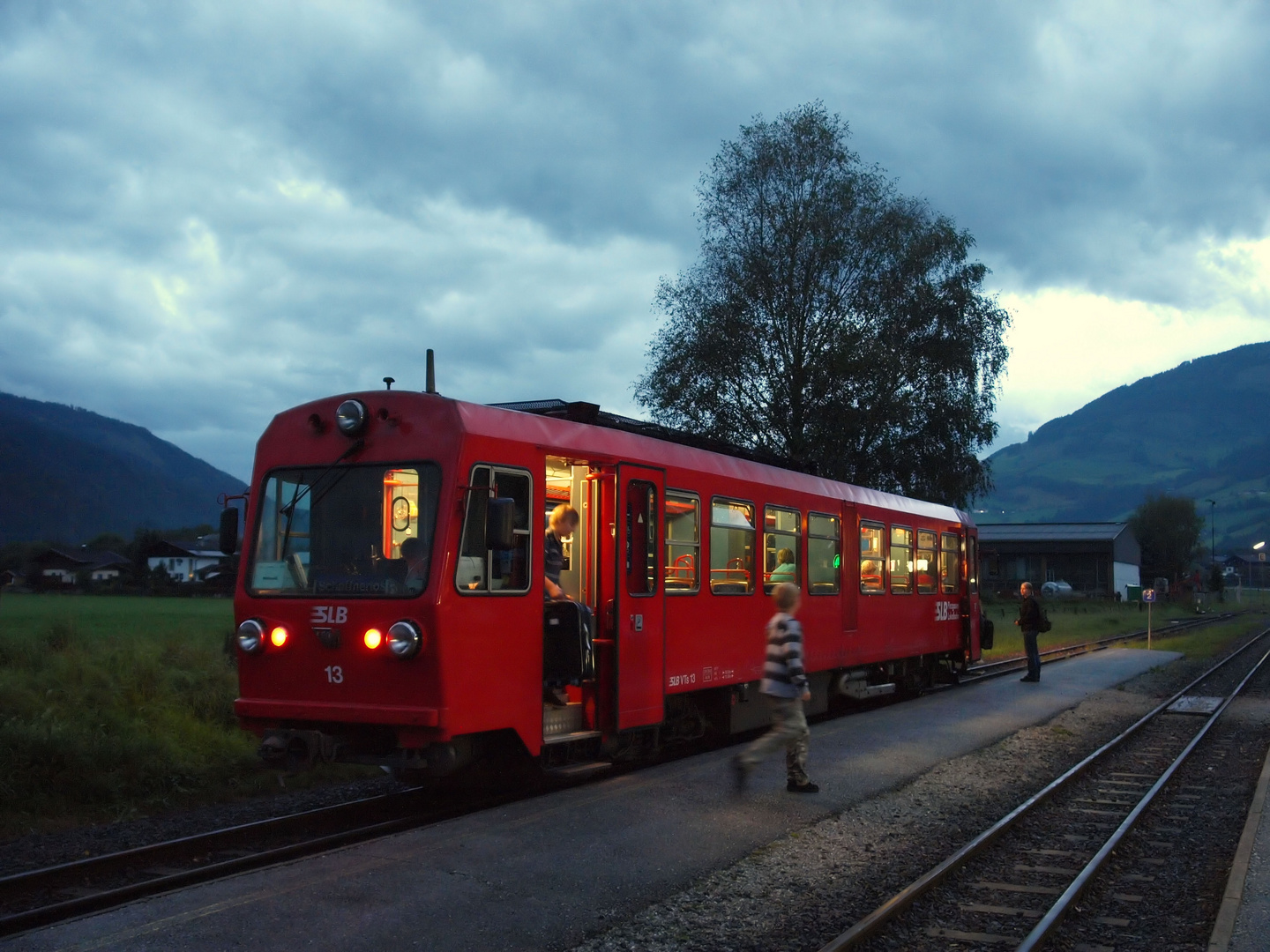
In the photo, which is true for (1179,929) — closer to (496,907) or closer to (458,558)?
(496,907)

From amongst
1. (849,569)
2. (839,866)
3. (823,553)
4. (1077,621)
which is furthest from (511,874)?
(1077,621)

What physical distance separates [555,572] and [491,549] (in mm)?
1031

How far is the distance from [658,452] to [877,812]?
11.8 ft

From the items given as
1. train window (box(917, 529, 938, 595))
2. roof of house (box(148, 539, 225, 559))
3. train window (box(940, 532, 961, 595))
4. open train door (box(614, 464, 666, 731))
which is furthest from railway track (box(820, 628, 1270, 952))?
roof of house (box(148, 539, 225, 559))

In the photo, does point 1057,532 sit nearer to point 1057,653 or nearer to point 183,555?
point 1057,653

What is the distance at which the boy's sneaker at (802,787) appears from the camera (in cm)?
898

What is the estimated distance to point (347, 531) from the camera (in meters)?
7.98

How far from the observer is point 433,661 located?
289 inches

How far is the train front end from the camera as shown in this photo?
749 centimetres

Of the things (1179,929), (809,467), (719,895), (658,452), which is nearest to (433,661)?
(719,895)

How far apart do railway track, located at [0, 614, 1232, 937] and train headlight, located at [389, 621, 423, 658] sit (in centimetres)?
124

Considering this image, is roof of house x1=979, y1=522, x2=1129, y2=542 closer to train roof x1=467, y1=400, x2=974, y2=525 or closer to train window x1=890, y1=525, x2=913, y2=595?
train window x1=890, y1=525, x2=913, y2=595

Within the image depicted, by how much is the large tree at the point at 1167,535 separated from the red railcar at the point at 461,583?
88.2 meters

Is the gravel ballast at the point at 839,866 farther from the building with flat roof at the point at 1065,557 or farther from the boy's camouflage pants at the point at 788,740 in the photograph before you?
the building with flat roof at the point at 1065,557
